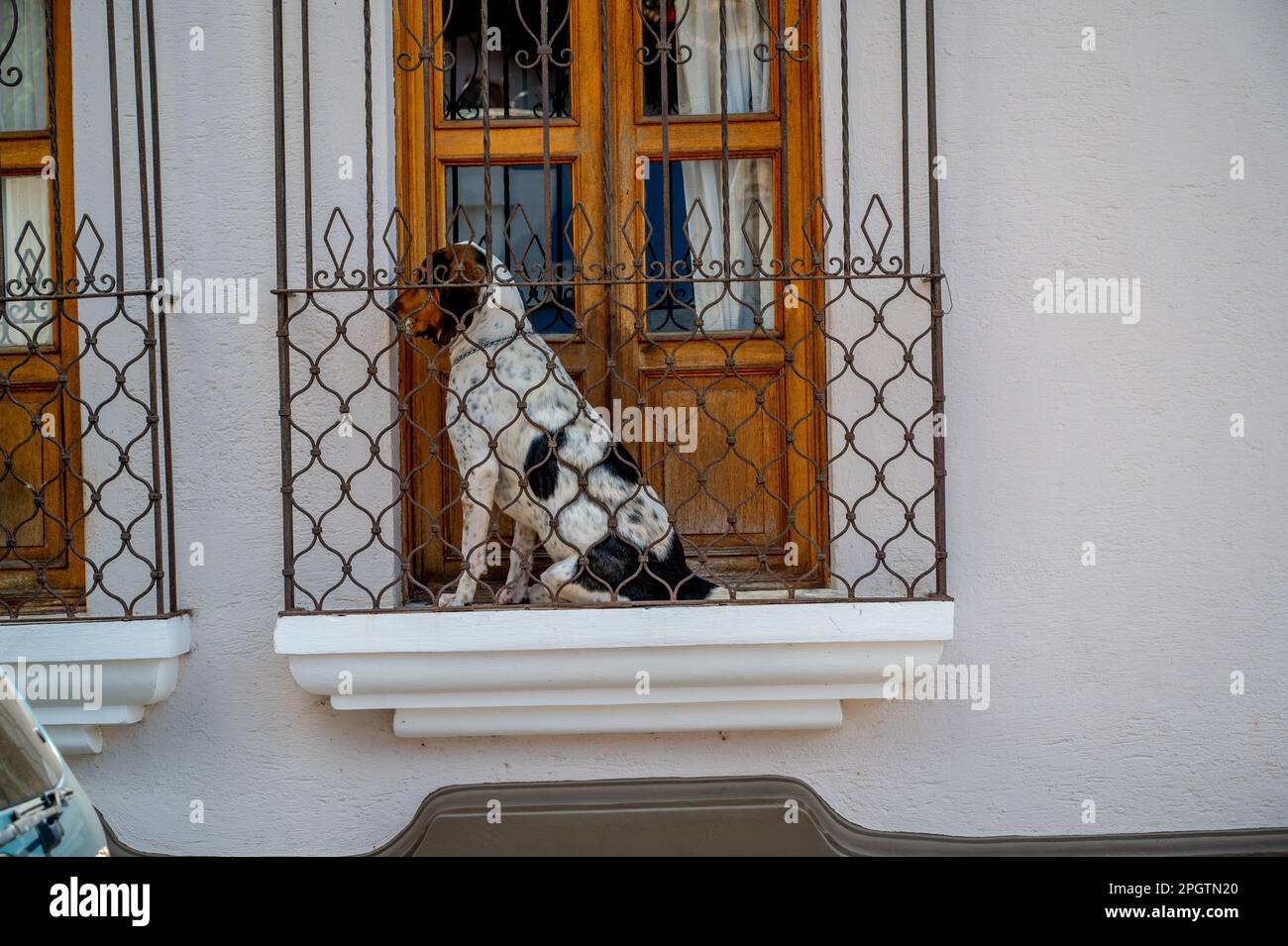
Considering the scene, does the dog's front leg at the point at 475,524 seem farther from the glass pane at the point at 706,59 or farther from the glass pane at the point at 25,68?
the glass pane at the point at 25,68

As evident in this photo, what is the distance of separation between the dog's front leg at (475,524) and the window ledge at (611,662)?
0.15 m

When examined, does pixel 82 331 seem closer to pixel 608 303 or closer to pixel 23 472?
pixel 23 472

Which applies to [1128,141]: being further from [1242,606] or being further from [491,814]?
[491,814]

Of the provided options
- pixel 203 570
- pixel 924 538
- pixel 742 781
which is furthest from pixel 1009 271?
pixel 203 570

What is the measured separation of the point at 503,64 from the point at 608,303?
952 millimetres

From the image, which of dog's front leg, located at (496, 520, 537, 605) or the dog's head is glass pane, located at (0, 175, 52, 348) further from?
dog's front leg, located at (496, 520, 537, 605)

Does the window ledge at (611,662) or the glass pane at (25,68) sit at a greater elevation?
the glass pane at (25,68)

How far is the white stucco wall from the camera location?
310 cm

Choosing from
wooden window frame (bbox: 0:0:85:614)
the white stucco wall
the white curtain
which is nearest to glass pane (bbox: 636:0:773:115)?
the white curtain

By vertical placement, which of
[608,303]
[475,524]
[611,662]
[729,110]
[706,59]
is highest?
[706,59]

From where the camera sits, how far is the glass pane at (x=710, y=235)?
3270 millimetres

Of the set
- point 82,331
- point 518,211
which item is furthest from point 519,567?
point 82,331

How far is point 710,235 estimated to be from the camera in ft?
10.8

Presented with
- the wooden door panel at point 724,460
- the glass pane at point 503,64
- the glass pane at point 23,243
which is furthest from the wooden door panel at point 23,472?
the wooden door panel at point 724,460
